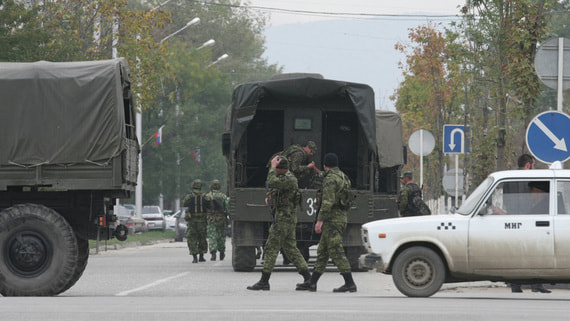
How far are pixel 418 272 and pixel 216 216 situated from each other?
13.7 meters

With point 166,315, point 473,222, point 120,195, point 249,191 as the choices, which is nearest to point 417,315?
point 166,315

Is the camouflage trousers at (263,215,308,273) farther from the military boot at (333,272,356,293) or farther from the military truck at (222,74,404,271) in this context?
the military truck at (222,74,404,271)

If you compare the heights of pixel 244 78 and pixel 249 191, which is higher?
pixel 244 78

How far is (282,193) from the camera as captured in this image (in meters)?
16.7

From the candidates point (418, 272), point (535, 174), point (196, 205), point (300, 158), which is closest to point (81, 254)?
point (418, 272)

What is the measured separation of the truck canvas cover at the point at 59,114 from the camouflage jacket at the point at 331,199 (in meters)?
2.68

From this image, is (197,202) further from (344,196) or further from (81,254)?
(344,196)

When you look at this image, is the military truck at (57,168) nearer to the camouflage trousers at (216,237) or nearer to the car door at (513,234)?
the car door at (513,234)

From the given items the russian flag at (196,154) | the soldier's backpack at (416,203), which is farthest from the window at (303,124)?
the russian flag at (196,154)

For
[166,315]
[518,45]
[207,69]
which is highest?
[207,69]

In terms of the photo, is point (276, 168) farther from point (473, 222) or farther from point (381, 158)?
point (381, 158)

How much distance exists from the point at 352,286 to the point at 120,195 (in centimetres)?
322

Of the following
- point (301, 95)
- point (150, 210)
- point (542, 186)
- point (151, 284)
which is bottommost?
point (151, 284)

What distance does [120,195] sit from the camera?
16.3 metres
